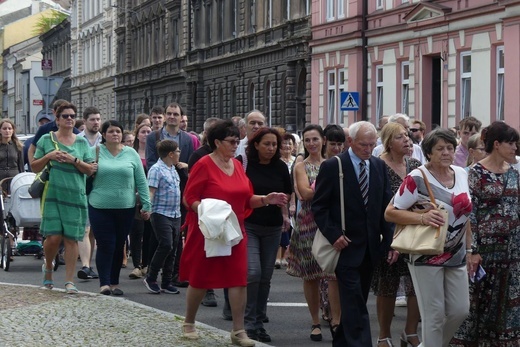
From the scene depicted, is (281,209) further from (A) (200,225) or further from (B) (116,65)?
(B) (116,65)

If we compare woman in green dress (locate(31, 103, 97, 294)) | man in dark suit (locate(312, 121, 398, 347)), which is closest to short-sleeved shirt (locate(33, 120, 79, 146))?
woman in green dress (locate(31, 103, 97, 294))

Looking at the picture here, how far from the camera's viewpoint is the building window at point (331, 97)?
41188 millimetres

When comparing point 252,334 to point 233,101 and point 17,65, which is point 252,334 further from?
point 17,65

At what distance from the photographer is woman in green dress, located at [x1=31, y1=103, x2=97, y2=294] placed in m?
13.9

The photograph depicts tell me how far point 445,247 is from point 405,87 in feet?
88.7

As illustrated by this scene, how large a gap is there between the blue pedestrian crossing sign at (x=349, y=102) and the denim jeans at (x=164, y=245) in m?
19.4

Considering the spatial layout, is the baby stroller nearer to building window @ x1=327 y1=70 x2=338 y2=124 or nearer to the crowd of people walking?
the crowd of people walking

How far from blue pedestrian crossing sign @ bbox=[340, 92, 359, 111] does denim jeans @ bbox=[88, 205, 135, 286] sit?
20062 millimetres

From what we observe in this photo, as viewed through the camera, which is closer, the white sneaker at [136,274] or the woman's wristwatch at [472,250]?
the woman's wristwatch at [472,250]

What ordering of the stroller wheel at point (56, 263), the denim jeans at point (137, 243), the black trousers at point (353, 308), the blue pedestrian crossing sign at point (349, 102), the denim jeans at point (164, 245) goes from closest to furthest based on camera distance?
the black trousers at point (353, 308)
the denim jeans at point (164, 245)
the denim jeans at point (137, 243)
the stroller wheel at point (56, 263)
the blue pedestrian crossing sign at point (349, 102)

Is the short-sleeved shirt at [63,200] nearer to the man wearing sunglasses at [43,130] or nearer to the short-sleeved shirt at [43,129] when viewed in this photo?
the man wearing sunglasses at [43,130]

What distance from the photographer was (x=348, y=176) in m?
10.1

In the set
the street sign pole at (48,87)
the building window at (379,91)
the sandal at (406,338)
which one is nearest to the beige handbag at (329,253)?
the sandal at (406,338)

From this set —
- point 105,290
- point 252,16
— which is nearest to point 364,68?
point 252,16
